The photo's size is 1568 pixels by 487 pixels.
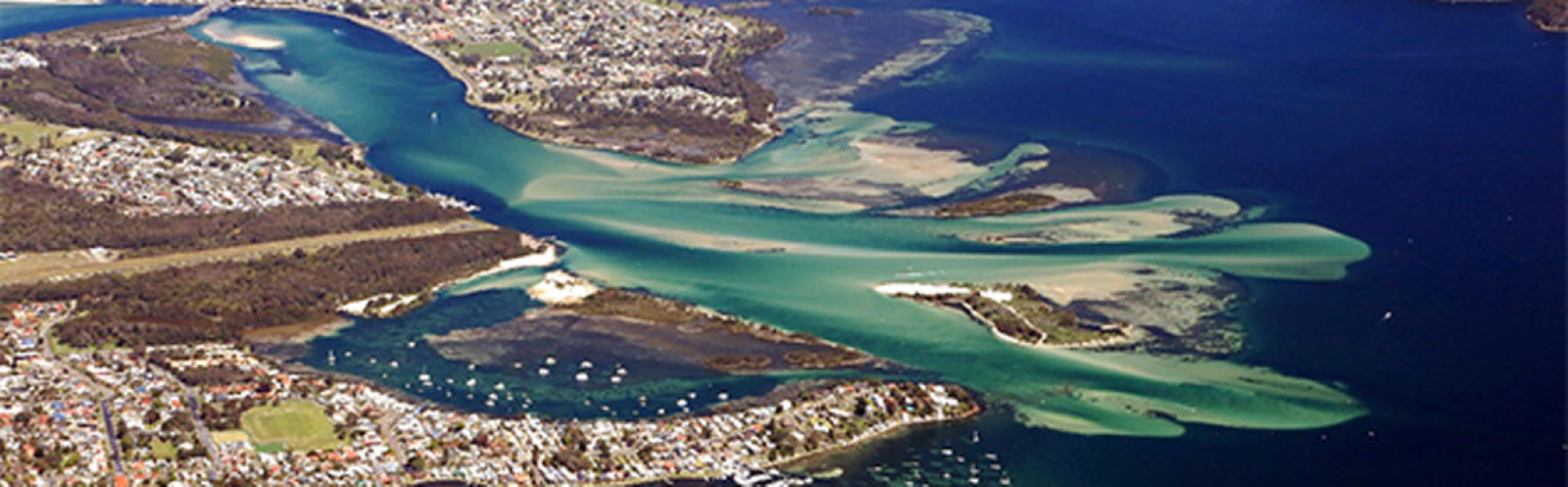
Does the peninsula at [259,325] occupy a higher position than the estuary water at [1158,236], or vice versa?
the estuary water at [1158,236]

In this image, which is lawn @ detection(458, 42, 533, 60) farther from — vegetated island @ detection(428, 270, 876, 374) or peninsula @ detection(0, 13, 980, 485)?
vegetated island @ detection(428, 270, 876, 374)

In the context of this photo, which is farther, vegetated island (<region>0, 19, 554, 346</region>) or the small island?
vegetated island (<region>0, 19, 554, 346</region>)

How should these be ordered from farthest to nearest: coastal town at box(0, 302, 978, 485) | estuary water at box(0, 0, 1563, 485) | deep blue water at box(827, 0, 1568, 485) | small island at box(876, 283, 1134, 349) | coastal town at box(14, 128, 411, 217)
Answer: coastal town at box(14, 128, 411, 217) < small island at box(876, 283, 1134, 349) < estuary water at box(0, 0, 1563, 485) < deep blue water at box(827, 0, 1568, 485) < coastal town at box(0, 302, 978, 485)

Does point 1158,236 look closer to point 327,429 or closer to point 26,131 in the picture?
point 327,429

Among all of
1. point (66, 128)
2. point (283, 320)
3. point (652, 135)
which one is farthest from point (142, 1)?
point (283, 320)

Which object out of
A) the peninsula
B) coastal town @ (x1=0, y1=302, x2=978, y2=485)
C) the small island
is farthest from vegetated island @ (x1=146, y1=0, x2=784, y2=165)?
coastal town @ (x1=0, y1=302, x2=978, y2=485)

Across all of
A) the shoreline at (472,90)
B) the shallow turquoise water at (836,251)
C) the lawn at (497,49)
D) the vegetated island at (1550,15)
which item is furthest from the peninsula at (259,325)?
the vegetated island at (1550,15)

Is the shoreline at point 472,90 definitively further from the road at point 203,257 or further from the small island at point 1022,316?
the small island at point 1022,316
